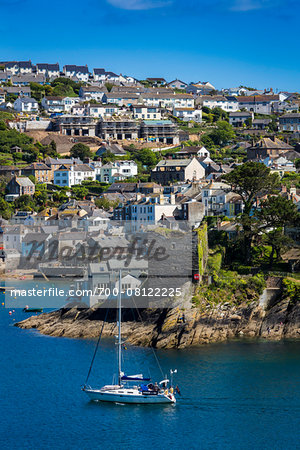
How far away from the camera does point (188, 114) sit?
11906 cm

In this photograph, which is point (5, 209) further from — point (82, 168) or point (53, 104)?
point (53, 104)

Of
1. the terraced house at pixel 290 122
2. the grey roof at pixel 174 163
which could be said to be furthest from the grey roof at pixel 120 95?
the grey roof at pixel 174 163

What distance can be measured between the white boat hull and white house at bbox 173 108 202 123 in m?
89.3

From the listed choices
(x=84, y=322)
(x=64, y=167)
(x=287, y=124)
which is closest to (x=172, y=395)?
(x=84, y=322)

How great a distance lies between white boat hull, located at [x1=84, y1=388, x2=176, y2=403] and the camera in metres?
31.9

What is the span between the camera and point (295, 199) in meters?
59.2

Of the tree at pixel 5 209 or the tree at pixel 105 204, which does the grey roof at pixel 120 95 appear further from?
the tree at pixel 105 204

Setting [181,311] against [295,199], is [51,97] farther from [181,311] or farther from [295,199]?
[181,311]

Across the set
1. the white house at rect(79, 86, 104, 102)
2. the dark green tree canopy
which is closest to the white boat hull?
the dark green tree canopy

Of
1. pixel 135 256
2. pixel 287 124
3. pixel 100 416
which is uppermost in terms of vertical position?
pixel 287 124

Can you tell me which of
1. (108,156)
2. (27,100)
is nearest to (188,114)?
(27,100)

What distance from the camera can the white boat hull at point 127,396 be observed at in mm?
31938

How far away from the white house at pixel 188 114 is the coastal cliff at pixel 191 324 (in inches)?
3085

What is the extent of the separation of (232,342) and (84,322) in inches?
323
